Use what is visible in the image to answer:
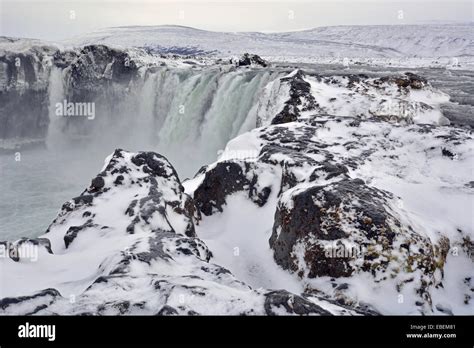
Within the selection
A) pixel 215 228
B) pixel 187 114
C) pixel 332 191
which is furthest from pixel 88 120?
pixel 332 191

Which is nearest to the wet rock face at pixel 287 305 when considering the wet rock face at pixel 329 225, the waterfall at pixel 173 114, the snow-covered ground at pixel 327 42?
the wet rock face at pixel 329 225

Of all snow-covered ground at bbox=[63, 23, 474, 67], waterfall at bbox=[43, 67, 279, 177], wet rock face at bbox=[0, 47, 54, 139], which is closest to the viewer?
waterfall at bbox=[43, 67, 279, 177]

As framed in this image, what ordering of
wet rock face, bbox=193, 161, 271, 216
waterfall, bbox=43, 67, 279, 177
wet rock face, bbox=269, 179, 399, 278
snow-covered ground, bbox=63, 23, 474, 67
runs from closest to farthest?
wet rock face, bbox=269, 179, 399, 278 → wet rock face, bbox=193, 161, 271, 216 → waterfall, bbox=43, 67, 279, 177 → snow-covered ground, bbox=63, 23, 474, 67

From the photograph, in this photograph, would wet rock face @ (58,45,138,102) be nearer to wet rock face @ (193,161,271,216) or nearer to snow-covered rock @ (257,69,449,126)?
snow-covered rock @ (257,69,449,126)

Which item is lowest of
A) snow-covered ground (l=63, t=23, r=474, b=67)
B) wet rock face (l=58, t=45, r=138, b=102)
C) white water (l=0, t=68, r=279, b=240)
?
white water (l=0, t=68, r=279, b=240)

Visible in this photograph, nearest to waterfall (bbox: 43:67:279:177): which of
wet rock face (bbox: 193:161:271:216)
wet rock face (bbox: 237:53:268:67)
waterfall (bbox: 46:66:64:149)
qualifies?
waterfall (bbox: 46:66:64:149)
